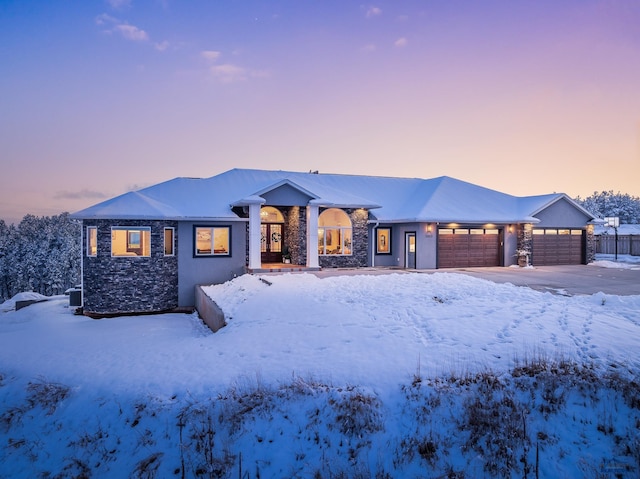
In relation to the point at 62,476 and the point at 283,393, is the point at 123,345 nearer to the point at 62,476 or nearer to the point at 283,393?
the point at 62,476

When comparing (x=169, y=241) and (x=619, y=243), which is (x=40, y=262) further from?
(x=619, y=243)

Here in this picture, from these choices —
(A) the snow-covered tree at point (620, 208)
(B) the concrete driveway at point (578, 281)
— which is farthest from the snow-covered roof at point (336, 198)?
(A) the snow-covered tree at point (620, 208)

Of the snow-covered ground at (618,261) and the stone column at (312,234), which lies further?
the snow-covered ground at (618,261)

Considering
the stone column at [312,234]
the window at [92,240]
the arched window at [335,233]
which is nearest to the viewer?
the window at [92,240]

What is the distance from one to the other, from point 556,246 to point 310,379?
72.9 ft

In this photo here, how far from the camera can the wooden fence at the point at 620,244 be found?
28.6m

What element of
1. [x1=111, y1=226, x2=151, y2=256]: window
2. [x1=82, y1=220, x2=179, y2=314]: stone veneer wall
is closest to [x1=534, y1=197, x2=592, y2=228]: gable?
[x1=82, y1=220, x2=179, y2=314]: stone veneer wall

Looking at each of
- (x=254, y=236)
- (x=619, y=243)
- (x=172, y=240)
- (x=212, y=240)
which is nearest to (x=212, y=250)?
(x=212, y=240)

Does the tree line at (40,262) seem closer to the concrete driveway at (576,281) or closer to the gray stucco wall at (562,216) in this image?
the concrete driveway at (576,281)

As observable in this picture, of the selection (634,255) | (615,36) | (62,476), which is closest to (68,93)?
(62,476)

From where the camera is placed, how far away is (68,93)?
Result: 16953 mm

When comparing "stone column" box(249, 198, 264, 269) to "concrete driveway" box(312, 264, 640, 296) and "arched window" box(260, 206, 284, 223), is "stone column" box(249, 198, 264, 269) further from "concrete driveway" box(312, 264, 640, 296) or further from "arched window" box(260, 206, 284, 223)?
"concrete driveway" box(312, 264, 640, 296)

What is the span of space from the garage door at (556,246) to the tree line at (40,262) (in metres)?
46.6

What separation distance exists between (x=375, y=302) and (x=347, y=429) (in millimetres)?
5866
